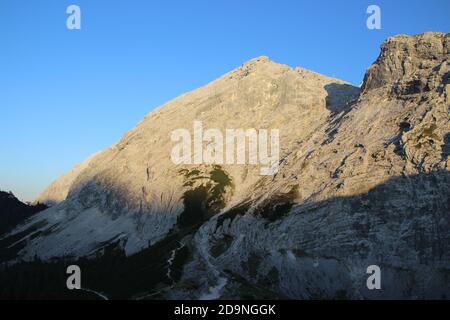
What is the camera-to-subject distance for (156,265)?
15300 cm

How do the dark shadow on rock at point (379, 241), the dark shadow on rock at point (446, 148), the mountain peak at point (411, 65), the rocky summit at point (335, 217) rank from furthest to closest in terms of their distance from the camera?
1. the mountain peak at point (411, 65)
2. the dark shadow on rock at point (446, 148)
3. the rocky summit at point (335, 217)
4. the dark shadow on rock at point (379, 241)

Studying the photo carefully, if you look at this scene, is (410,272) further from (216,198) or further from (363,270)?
(216,198)

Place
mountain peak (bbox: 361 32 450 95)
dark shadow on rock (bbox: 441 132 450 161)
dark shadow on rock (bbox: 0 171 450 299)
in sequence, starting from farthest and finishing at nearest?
mountain peak (bbox: 361 32 450 95) → dark shadow on rock (bbox: 441 132 450 161) → dark shadow on rock (bbox: 0 171 450 299)

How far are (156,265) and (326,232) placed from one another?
45.9 metres

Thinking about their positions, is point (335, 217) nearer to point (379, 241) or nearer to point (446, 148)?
point (379, 241)

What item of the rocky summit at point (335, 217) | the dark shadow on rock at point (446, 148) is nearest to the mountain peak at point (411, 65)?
the rocky summit at point (335, 217)

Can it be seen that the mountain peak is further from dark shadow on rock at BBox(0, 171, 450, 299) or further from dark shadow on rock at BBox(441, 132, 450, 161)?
dark shadow on rock at BBox(0, 171, 450, 299)

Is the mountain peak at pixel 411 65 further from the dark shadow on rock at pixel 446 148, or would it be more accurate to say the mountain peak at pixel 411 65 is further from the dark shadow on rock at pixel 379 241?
the dark shadow on rock at pixel 379 241

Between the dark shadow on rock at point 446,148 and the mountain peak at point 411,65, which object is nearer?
the dark shadow on rock at point 446,148

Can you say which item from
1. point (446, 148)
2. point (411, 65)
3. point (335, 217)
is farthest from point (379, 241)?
point (411, 65)

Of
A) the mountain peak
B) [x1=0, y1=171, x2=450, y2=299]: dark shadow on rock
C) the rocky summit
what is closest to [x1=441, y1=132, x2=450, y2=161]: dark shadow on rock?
the rocky summit

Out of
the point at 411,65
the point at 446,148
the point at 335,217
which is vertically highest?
the point at 411,65

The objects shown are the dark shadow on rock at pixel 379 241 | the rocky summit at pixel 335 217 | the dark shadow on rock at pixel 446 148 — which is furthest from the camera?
the dark shadow on rock at pixel 446 148
